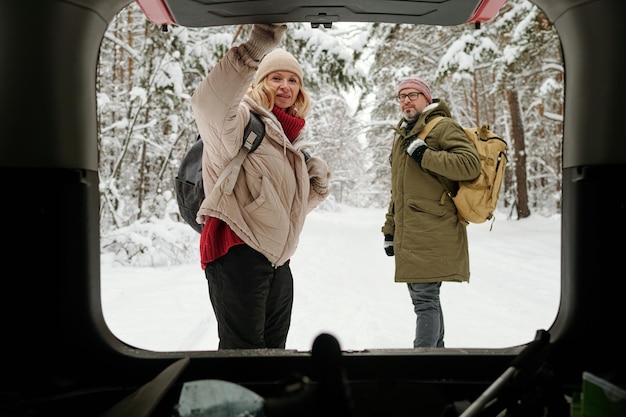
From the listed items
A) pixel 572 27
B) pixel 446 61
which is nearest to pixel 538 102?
pixel 446 61

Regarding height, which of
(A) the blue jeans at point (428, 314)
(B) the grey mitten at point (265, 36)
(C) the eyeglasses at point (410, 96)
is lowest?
(A) the blue jeans at point (428, 314)

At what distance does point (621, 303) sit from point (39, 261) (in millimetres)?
1784

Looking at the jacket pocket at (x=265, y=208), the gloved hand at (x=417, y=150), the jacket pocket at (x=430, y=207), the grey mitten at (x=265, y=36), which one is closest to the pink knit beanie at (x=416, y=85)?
the gloved hand at (x=417, y=150)

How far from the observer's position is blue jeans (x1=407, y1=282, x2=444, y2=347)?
3406 mm

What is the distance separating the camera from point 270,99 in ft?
9.35

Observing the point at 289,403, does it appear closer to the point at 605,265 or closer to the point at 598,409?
the point at 598,409

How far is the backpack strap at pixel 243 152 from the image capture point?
248cm

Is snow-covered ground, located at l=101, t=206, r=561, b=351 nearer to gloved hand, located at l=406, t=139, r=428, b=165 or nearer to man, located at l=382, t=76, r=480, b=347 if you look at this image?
man, located at l=382, t=76, r=480, b=347

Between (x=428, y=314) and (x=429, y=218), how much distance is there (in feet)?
2.20

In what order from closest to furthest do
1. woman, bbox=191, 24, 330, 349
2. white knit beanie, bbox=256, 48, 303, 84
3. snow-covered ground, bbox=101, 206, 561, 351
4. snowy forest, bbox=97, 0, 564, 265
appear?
woman, bbox=191, 24, 330, 349
white knit beanie, bbox=256, 48, 303, 84
snow-covered ground, bbox=101, 206, 561, 351
snowy forest, bbox=97, 0, 564, 265

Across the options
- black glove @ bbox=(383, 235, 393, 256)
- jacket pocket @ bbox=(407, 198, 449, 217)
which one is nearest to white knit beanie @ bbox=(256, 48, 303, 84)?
jacket pocket @ bbox=(407, 198, 449, 217)

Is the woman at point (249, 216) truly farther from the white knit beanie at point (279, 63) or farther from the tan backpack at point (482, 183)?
the tan backpack at point (482, 183)

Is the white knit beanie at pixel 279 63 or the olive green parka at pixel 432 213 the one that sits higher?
the white knit beanie at pixel 279 63

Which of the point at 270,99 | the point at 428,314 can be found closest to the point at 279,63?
the point at 270,99
